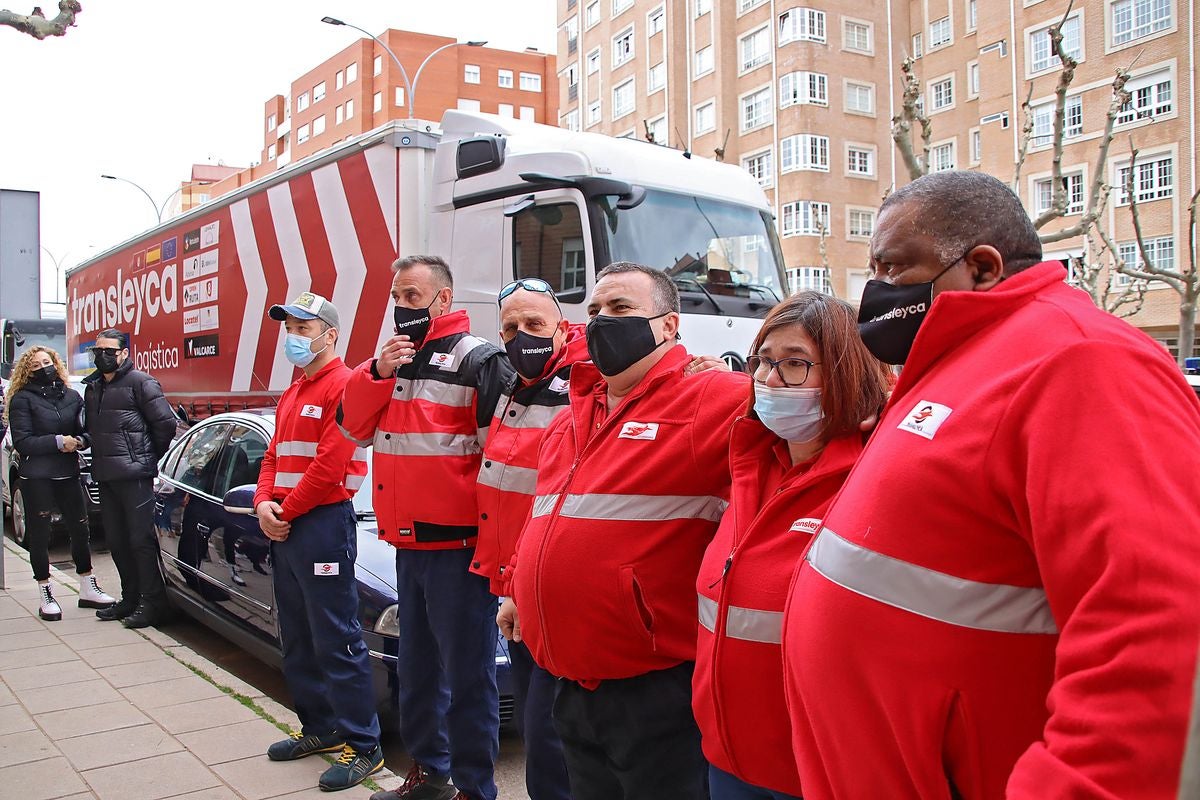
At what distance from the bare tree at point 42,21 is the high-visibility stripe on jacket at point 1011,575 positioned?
448 centimetres

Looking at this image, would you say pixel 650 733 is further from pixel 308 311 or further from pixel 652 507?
pixel 308 311

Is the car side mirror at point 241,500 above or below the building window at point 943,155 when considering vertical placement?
below

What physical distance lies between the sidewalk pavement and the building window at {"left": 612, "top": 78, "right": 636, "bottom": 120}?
144 ft

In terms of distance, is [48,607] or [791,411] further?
[48,607]

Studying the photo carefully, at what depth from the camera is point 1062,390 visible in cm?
135

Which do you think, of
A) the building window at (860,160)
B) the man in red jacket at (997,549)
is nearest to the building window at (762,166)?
the building window at (860,160)

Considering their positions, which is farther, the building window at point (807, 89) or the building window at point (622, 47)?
the building window at point (622, 47)

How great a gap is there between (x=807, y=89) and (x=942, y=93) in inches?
223

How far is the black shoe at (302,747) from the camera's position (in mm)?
4668

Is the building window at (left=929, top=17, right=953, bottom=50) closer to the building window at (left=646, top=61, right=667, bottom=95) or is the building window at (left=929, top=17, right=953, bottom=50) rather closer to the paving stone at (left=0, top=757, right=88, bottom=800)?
the building window at (left=646, top=61, right=667, bottom=95)

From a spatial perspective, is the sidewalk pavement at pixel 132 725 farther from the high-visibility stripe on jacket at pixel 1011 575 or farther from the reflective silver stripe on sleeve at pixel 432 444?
the high-visibility stripe on jacket at pixel 1011 575

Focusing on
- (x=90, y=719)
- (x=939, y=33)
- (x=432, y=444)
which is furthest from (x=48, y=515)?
(x=939, y=33)

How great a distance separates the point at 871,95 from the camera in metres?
40.9

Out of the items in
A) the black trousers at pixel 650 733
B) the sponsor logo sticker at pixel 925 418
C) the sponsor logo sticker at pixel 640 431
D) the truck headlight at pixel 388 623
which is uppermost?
the sponsor logo sticker at pixel 925 418
